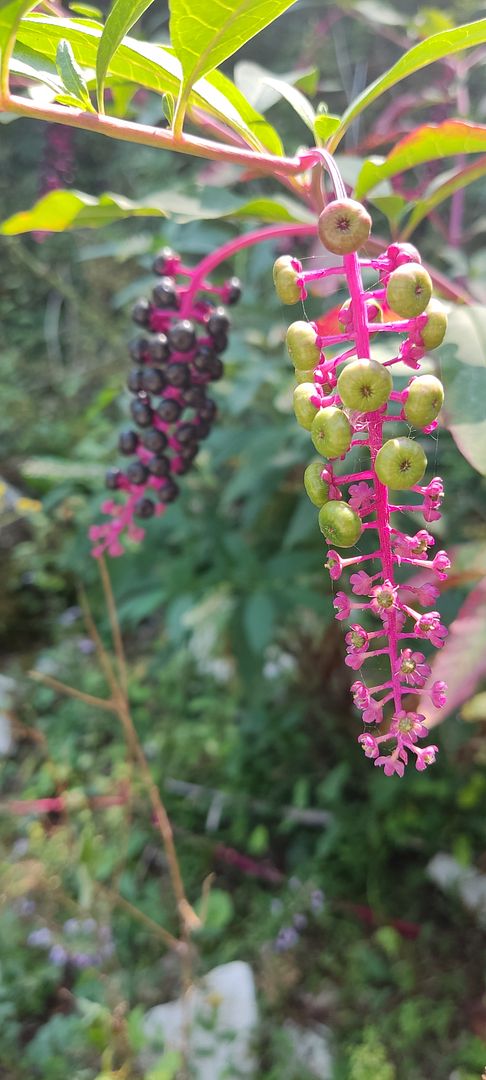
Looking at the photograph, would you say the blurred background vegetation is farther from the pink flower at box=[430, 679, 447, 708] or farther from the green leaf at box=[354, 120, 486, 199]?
the pink flower at box=[430, 679, 447, 708]

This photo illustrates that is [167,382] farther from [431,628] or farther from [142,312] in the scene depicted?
[431,628]

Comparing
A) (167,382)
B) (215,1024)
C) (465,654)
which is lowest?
(215,1024)

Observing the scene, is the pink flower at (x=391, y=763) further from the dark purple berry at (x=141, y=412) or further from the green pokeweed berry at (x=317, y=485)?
the dark purple berry at (x=141, y=412)

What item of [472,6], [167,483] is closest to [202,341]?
[167,483]

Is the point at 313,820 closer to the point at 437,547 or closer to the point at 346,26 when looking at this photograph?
the point at 437,547

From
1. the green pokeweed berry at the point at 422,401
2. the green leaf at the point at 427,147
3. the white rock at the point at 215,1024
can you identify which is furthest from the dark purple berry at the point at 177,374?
the white rock at the point at 215,1024

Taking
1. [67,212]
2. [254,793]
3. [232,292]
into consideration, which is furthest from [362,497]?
[254,793]

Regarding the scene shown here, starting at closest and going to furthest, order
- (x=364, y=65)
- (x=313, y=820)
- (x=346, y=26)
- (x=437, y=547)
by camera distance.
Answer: (x=437, y=547) → (x=313, y=820) → (x=364, y=65) → (x=346, y=26)
